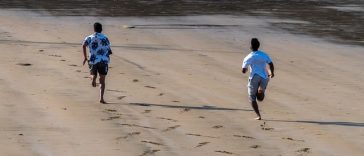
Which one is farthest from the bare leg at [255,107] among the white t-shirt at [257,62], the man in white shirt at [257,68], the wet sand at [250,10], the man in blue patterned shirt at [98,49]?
the wet sand at [250,10]

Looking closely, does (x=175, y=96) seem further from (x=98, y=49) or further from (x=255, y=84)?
(x=255, y=84)

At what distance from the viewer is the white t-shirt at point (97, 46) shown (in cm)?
1592

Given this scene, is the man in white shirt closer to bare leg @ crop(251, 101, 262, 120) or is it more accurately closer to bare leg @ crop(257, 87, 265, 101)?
bare leg @ crop(257, 87, 265, 101)

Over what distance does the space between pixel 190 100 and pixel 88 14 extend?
55.1 feet

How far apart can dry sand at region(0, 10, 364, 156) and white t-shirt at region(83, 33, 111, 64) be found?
2.67 feet

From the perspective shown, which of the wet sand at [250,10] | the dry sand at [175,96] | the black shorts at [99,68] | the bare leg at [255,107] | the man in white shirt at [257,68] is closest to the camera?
the dry sand at [175,96]

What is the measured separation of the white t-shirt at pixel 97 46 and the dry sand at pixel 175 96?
81cm

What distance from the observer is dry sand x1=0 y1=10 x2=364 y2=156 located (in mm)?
13156

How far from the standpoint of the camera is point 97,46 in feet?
52.3

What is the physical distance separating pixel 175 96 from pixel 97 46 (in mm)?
2156

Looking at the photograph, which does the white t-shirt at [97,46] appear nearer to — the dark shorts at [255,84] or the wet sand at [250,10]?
the dark shorts at [255,84]

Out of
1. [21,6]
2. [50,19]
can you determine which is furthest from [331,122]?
[21,6]

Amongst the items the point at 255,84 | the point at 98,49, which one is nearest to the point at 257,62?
the point at 255,84

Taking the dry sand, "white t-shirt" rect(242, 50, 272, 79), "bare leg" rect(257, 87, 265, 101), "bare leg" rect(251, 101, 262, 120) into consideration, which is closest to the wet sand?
the dry sand
